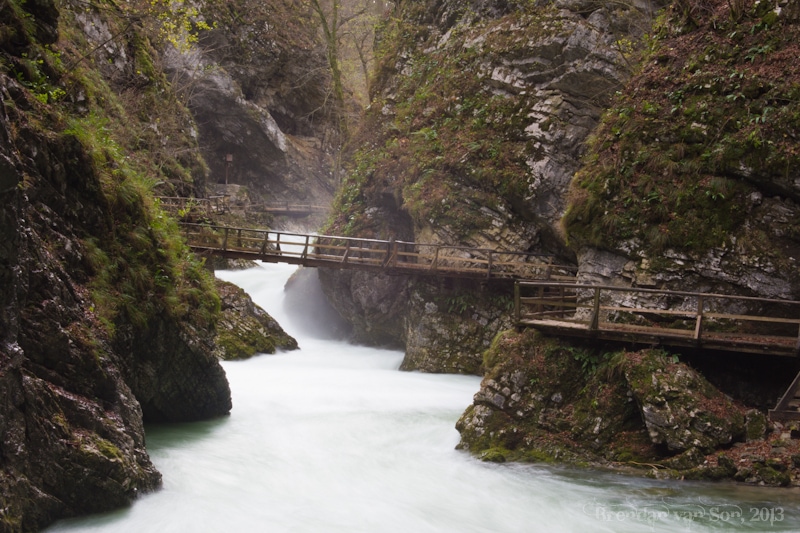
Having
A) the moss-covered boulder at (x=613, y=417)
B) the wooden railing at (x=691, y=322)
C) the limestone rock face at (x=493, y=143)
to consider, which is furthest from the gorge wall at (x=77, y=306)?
the limestone rock face at (x=493, y=143)

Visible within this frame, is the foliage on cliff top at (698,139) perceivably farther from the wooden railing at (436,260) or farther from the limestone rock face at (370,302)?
the limestone rock face at (370,302)

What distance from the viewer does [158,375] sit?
8984 millimetres

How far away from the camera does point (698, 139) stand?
34.8 feet

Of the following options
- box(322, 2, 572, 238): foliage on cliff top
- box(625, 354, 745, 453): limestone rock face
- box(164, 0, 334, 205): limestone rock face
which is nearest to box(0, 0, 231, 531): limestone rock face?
box(625, 354, 745, 453): limestone rock face

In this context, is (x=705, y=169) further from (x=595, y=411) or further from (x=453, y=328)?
(x=453, y=328)

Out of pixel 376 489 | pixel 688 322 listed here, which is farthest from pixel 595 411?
pixel 376 489

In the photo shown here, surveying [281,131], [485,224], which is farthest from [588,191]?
[281,131]

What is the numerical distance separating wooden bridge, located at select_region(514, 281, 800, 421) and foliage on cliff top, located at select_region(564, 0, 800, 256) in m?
0.99

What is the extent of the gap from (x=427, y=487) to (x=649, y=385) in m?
3.53

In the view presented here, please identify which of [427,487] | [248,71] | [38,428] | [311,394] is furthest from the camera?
[248,71]

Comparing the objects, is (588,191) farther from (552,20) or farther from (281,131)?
(281,131)

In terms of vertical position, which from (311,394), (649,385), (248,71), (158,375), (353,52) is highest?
(353,52)

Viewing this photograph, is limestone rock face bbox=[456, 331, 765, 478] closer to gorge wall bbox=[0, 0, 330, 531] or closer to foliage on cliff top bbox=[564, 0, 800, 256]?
foliage on cliff top bbox=[564, 0, 800, 256]

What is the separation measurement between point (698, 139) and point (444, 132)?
29.8ft
